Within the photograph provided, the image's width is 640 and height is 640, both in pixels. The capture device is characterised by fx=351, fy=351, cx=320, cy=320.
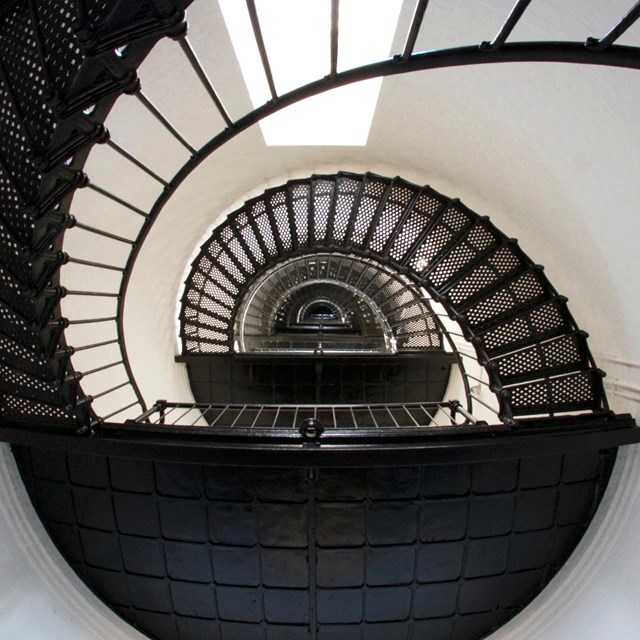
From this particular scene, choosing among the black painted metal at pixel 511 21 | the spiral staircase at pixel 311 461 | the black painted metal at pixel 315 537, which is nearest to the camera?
the black painted metal at pixel 511 21

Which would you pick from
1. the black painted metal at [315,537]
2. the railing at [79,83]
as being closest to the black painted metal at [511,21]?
the railing at [79,83]

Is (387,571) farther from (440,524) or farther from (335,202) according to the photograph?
(335,202)

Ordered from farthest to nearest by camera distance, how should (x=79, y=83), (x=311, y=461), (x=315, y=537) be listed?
(x=315, y=537), (x=311, y=461), (x=79, y=83)

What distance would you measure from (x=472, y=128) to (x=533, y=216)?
0.89 m

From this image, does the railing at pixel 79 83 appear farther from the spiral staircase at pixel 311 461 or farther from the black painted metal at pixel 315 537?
the black painted metal at pixel 315 537

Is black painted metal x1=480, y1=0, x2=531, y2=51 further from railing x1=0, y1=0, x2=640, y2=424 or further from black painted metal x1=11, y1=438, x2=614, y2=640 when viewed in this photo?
black painted metal x1=11, y1=438, x2=614, y2=640

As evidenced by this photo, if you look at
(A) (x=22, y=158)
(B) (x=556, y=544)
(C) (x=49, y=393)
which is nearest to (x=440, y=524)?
(B) (x=556, y=544)

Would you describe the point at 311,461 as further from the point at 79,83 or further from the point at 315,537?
the point at 79,83

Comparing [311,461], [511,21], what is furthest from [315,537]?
[511,21]

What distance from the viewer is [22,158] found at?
5.03ft

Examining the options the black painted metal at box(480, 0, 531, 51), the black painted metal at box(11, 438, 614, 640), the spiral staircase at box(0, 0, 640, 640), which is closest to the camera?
the black painted metal at box(480, 0, 531, 51)

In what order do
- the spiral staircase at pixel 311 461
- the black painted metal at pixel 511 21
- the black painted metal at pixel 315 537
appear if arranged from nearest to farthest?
the black painted metal at pixel 511 21 → the spiral staircase at pixel 311 461 → the black painted metal at pixel 315 537

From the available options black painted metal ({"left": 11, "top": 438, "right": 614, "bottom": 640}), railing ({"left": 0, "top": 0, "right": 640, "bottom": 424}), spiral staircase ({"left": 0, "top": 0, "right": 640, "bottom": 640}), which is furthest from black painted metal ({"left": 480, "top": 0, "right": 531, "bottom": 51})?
black painted metal ({"left": 11, "top": 438, "right": 614, "bottom": 640})

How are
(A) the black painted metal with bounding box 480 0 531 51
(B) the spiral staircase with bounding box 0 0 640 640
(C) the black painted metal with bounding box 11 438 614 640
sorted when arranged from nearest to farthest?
1. (A) the black painted metal with bounding box 480 0 531 51
2. (B) the spiral staircase with bounding box 0 0 640 640
3. (C) the black painted metal with bounding box 11 438 614 640
